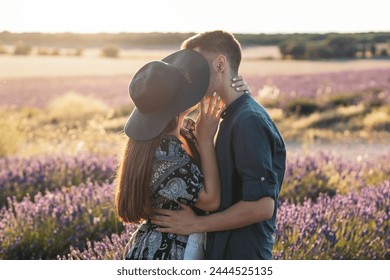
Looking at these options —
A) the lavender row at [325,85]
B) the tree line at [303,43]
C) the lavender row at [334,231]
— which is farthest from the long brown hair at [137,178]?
the tree line at [303,43]

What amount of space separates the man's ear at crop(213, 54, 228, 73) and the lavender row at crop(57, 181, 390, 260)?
1.43 m

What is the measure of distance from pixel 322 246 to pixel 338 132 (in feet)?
28.8

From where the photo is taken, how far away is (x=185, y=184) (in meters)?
3.00

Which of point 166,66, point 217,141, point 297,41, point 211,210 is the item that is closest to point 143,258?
point 211,210

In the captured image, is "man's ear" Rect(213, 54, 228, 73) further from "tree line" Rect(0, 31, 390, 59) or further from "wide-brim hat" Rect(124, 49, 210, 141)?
"tree line" Rect(0, 31, 390, 59)

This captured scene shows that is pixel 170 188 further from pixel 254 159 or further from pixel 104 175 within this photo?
pixel 104 175

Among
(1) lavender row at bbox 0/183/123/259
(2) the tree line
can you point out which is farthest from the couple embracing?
(2) the tree line

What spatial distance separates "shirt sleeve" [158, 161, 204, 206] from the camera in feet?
9.82

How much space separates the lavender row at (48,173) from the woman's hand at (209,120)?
337cm

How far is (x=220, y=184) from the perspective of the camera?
10.0ft

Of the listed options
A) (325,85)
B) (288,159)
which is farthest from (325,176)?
(325,85)

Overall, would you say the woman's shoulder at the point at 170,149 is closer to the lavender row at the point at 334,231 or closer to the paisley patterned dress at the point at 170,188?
the paisley patterned dress at the point at 170,188

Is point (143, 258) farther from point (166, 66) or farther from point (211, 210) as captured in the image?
point (166, 66)

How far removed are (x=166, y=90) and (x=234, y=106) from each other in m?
0.32
